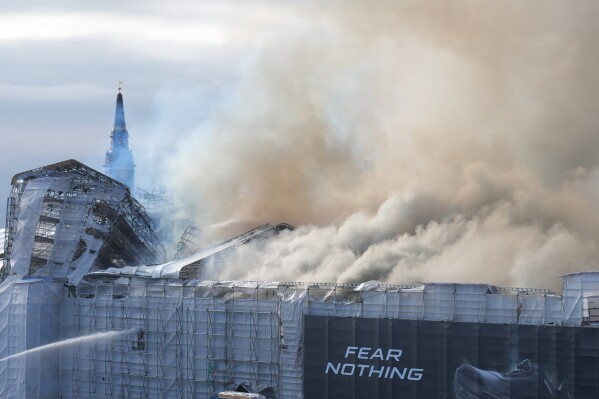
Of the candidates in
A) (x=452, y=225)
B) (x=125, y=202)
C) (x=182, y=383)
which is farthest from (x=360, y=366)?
(x=125, y=202)

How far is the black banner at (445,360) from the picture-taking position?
6644 centimetres

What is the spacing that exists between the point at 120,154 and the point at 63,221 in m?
68.5

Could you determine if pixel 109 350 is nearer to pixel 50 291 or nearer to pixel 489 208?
pixel 50 291

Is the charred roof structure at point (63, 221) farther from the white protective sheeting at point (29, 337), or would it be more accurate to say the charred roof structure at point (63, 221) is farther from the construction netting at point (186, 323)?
the construction netting at point (186, 323)

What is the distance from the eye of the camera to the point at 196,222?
11556 cm

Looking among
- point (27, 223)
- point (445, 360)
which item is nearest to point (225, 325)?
point (445, 360)

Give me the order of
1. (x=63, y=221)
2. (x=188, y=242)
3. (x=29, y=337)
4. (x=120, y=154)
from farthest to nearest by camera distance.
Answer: (x=120, y=154) < (x=188, y=242) < (x=63, y=221) < (x=29, y=337)

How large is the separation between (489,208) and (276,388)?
2531 cm

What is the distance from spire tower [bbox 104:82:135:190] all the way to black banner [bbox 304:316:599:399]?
8083 centimetres

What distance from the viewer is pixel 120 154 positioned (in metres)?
153

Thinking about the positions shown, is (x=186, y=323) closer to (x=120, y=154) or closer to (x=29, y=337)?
(x=29, y=337)

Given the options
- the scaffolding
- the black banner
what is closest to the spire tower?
the scaffolding

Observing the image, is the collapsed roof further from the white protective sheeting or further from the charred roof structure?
the white protective sheeting

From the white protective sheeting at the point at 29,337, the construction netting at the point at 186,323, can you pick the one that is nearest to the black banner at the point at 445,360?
the construction netting at the point at 186,323
